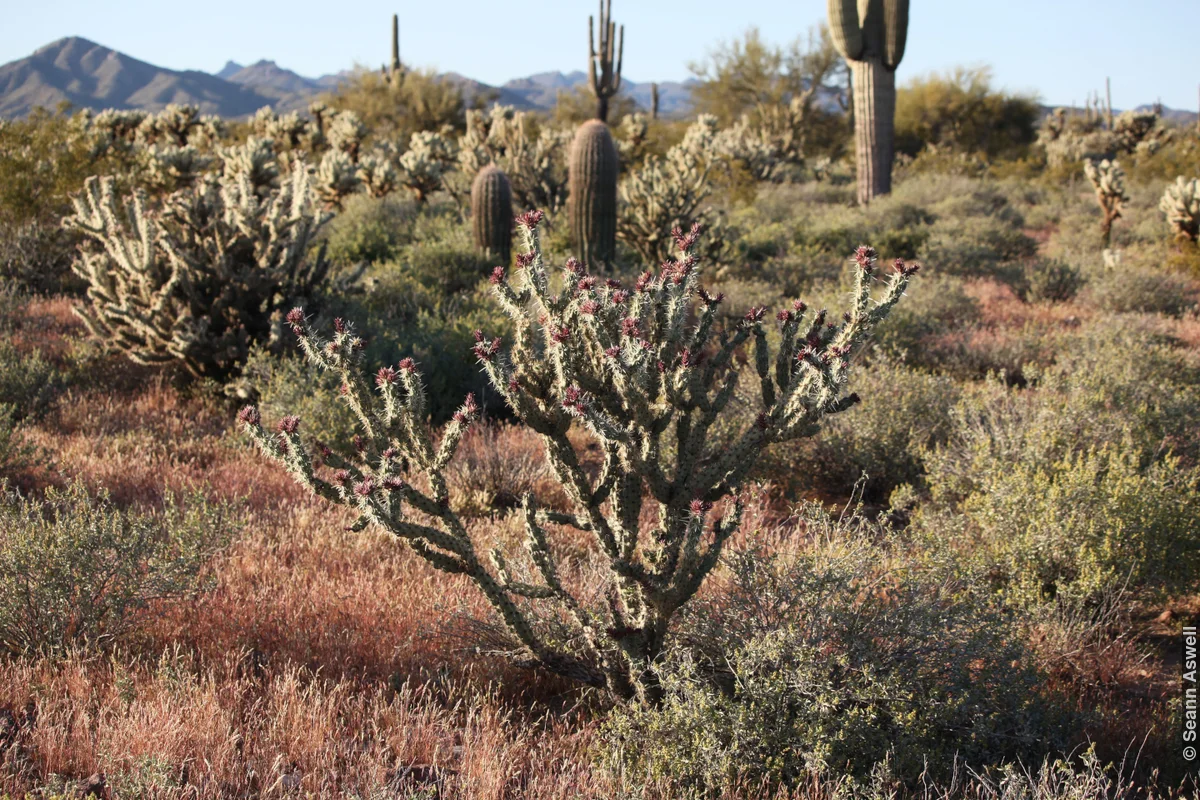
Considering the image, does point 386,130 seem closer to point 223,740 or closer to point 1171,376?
point 1171,376

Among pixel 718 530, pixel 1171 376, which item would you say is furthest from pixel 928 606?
pixel 1171 376

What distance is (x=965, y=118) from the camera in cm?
4003

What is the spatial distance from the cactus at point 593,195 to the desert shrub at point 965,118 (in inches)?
1258

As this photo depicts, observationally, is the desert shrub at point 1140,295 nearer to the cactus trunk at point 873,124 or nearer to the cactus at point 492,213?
the cactus at point 492,213

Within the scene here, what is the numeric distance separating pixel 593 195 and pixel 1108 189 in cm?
861

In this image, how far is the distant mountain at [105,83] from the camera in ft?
373

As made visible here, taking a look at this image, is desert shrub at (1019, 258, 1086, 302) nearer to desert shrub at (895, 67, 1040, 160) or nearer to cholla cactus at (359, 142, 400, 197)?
cholla cactus at (359, 142, 400, 197)

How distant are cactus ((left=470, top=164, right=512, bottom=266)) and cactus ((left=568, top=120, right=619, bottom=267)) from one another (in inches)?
38.0

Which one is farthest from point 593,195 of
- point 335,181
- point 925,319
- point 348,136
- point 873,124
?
point 348,136

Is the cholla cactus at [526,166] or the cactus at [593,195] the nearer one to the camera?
the cactus at [593,195]

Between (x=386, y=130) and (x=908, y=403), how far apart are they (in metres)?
31.2

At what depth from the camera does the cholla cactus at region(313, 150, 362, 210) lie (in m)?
15.7

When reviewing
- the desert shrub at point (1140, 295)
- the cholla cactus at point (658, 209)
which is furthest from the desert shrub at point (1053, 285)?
the cholla cactus at point (658, 209)

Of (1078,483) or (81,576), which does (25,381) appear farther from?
(1078,483)
